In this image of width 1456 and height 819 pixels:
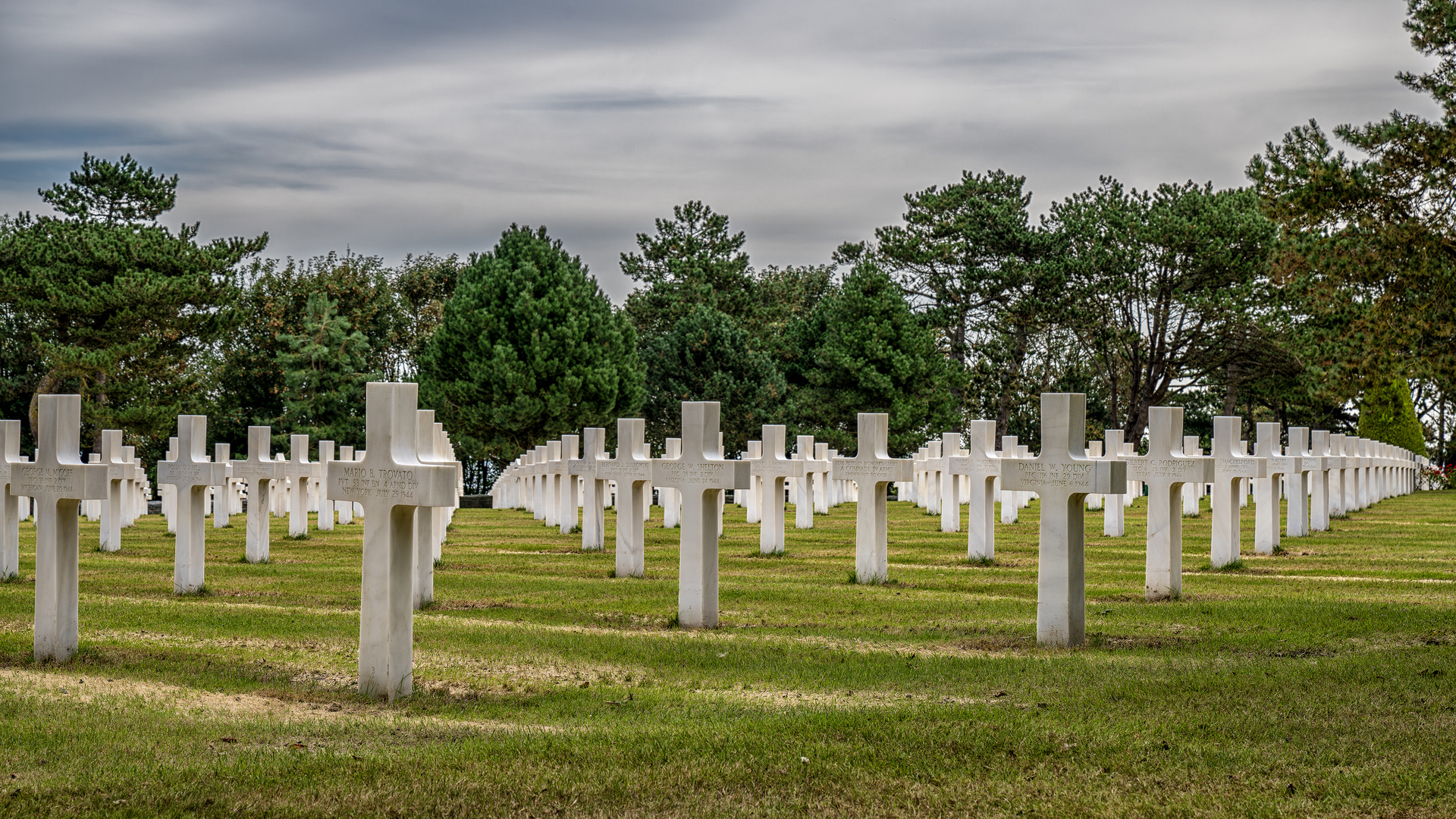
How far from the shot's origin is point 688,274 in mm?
59562

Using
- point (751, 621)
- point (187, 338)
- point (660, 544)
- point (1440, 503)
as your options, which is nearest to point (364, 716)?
point (751, 621)

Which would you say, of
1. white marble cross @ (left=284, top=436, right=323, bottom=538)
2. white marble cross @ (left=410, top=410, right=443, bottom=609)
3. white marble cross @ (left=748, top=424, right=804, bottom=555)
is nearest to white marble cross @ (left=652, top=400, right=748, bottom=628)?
white marble cross @ (left=410, top=410, right=443, bottom=609)

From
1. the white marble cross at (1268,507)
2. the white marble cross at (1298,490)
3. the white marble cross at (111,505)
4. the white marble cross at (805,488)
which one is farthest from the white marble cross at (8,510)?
the white marble cross at (1298,490)

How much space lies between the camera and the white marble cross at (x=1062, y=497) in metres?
10.3

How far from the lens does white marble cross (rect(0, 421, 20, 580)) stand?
11.7 meters

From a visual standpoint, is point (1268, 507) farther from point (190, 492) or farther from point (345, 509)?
point (345, 509)

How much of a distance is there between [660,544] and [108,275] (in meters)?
26.3

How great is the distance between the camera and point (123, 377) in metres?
41.6

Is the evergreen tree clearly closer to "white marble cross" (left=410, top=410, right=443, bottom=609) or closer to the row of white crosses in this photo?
the row of white crosses

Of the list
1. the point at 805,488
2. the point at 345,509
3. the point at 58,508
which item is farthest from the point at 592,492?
the point at 345,509

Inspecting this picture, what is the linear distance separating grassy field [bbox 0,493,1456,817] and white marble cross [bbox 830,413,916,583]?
0.49 m

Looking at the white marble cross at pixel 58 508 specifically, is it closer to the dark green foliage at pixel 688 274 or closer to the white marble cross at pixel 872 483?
the white marble cross at pixel 872 483

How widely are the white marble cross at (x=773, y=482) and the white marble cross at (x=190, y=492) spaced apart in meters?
7.09

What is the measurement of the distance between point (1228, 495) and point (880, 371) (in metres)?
33.7
